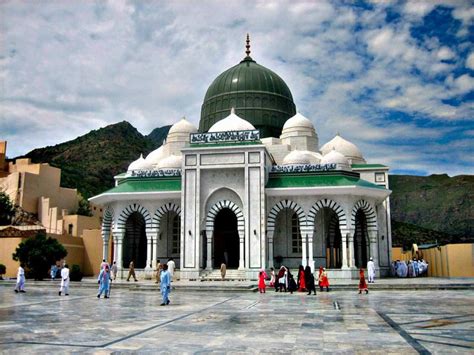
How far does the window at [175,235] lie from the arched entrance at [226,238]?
78.8 inches

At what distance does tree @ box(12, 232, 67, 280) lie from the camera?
23906 millimetres

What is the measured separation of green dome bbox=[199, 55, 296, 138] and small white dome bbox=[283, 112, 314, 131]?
146 cm

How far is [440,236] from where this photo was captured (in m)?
61.3

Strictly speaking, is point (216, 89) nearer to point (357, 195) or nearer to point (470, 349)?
point (357, 195)

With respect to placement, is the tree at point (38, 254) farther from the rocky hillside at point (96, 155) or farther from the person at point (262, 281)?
the rocky hillside at point (96, 155)

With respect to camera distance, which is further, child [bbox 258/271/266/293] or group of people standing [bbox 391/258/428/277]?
group of people standing [bbox 391/258/428/277]

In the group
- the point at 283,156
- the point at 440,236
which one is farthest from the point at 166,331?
the point at 440,236

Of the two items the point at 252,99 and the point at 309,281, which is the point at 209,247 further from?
the point at 252,99

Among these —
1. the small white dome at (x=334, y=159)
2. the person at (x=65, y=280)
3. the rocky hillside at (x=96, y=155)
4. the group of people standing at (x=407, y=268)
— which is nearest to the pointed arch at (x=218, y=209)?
the small white dome at (x=334, y=159)

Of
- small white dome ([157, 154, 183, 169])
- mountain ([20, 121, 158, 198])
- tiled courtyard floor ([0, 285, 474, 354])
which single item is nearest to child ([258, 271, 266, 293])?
tiled courtyard floor ([0, 285, 474, 354])

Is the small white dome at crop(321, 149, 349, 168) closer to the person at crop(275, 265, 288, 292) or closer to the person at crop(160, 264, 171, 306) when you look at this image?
the person at crop(275, 265, 288, 292)

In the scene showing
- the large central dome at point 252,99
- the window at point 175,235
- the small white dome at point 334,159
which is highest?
the large central dome at point 252,99

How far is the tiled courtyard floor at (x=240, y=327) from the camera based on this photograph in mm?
6625

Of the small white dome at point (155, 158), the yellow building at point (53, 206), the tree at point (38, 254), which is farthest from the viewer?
the yellow building at point (53, 206)
